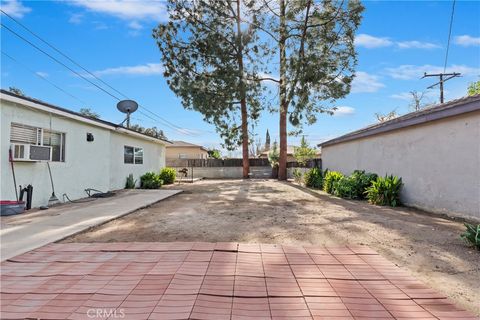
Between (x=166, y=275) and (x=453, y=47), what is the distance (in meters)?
13.4

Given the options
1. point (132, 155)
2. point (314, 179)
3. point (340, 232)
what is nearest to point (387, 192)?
point (340, 232)

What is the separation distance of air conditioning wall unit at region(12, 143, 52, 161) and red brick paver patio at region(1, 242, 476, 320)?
3913mm

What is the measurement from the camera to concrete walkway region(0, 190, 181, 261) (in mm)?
4379

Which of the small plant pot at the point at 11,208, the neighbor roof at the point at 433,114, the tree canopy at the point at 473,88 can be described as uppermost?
the tree canopy at the point at 473,88

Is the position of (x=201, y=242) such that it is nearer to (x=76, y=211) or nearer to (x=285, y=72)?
(x=76, y=211)

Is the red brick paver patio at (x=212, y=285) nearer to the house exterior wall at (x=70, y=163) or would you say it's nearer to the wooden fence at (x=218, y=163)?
the house exterior wall at (x=70, y=163)

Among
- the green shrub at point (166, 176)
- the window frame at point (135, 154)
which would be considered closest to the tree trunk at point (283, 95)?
the green shrub at point (166, 176)

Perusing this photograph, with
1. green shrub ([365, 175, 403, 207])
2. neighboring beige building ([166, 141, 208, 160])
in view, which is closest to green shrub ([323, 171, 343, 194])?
green shrub ([365, 175, 403, 207])

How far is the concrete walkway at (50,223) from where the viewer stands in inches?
172

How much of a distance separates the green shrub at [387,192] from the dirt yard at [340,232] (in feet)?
2.55

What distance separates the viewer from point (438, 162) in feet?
24.0

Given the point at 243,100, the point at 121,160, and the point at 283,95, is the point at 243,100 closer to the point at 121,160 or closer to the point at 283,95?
the point at 283,95

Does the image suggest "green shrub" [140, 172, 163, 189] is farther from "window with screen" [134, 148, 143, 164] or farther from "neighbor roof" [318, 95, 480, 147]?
"neighbor roof" [318, 95, 480, 147]

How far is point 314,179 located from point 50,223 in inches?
495
